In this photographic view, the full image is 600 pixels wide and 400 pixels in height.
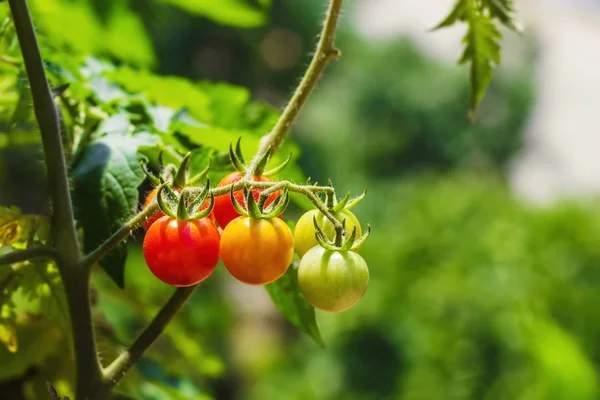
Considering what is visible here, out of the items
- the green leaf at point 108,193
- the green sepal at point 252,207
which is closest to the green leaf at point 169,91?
the green leaf at point 108,193

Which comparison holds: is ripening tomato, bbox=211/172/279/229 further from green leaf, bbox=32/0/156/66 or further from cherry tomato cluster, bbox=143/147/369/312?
green leaf, bbox=32/0/156/66

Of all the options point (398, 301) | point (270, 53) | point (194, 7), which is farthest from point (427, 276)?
point (270, 53)

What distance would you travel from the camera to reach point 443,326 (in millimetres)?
2514

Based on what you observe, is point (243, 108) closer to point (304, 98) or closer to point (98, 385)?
point (304, 98)

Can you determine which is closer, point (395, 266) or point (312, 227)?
point (312, 227)

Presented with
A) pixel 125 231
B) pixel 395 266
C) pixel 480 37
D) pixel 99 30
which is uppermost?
pixel 480 37

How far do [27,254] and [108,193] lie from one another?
0.07 metres

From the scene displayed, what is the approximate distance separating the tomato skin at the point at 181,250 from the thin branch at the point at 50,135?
59 millimetres

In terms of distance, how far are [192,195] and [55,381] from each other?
36 centimetres

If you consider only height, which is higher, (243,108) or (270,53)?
(243,108)

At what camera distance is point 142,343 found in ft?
1.25

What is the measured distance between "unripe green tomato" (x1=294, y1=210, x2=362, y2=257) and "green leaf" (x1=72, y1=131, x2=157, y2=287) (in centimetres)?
11

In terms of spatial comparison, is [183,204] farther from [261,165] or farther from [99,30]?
[99,30]

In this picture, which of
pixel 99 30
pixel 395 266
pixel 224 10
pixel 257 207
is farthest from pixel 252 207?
pixel 395 266
